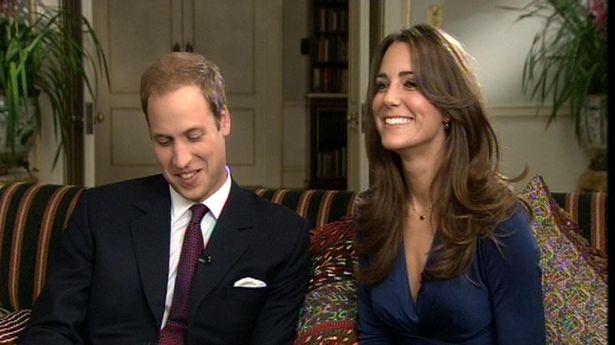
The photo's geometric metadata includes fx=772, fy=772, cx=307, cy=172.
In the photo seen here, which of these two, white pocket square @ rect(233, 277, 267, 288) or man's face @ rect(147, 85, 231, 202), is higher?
man's face @ rect(147, 85, 231, 202)

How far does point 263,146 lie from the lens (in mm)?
6727

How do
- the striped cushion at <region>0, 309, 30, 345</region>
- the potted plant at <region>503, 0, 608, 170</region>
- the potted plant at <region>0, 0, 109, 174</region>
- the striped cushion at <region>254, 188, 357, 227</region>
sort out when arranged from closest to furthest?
the striped cushion at <region>0, 309, 30, 345</region> < the striped cushion at <region>254, 188, 357, 227</region> < the potted plant at <region>0, 0, 109, 174</region> < the potted plant at <region>503, 0, 608, 170</region>

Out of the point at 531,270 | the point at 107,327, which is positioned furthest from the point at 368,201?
the point at 107,327

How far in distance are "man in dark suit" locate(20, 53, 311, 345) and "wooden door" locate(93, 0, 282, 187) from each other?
504 cm

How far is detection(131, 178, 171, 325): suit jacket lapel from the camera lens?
4.65 feet

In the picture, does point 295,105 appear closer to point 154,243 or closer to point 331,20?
point 331,20

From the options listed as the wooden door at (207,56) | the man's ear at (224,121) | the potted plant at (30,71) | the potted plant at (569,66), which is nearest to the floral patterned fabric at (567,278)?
the man's ear at (224,121)

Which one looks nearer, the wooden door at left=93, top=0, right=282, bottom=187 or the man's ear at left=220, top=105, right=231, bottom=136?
the man's ear at left=220, top=105, right=231, bottom=136

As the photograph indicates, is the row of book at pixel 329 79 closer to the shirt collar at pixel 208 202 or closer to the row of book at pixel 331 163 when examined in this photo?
the row of book at pixel 331 163

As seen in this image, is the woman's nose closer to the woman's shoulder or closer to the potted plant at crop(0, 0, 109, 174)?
the woman's shoulder

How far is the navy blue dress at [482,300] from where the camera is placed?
4.05 ft

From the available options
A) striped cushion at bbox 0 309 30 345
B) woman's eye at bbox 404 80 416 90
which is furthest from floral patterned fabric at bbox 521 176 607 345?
striped cushion at bbox 0 309 30 345

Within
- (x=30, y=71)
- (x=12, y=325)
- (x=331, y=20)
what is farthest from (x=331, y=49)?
(x=12, y=325)

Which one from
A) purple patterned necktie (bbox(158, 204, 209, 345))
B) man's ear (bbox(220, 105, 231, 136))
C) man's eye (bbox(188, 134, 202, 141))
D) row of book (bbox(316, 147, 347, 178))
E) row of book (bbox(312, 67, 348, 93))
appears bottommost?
row of book (bbox(316, 147, 347, 178))
